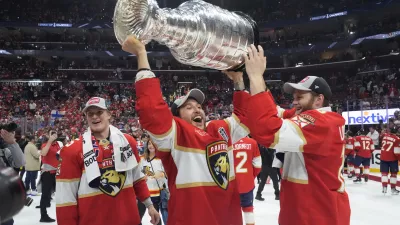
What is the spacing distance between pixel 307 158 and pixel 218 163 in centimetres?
58

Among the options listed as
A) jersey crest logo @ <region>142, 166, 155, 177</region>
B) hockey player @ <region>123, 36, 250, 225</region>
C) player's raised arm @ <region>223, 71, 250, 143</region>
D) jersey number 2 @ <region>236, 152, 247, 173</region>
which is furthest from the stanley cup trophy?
jersey number 2 @ <region>236, 152, 247, 173</region>

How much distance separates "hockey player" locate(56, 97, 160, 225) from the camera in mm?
2850

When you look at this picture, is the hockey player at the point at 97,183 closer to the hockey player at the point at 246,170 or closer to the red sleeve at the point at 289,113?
the red sleeve at the point at 289,113

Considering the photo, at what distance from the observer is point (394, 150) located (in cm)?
987

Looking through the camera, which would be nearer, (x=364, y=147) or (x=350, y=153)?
(x=364, y=147)

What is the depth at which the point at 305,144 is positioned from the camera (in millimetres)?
2205

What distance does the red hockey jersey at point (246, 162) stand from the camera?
603cm

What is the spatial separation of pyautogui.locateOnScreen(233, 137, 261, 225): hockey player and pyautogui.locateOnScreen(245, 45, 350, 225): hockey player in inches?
128

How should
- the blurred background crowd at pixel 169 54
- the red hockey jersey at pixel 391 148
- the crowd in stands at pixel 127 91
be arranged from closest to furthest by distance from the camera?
the red hockey jersey at pixel 391 148, the crowd in stands at pixel 127 91, the blurred background crowd at pixel 169 54

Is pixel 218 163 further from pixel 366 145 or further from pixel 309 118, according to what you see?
pixel 366 145

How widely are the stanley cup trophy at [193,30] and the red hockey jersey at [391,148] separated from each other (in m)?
8.97

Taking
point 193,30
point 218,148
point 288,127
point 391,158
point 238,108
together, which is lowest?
point 391,158

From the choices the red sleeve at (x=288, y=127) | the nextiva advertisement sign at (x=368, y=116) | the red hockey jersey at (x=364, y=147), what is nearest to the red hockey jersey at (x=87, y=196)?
the red sleeve at (x=288, y=127)

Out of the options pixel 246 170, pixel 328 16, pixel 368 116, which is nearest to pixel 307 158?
pixel 246 170
